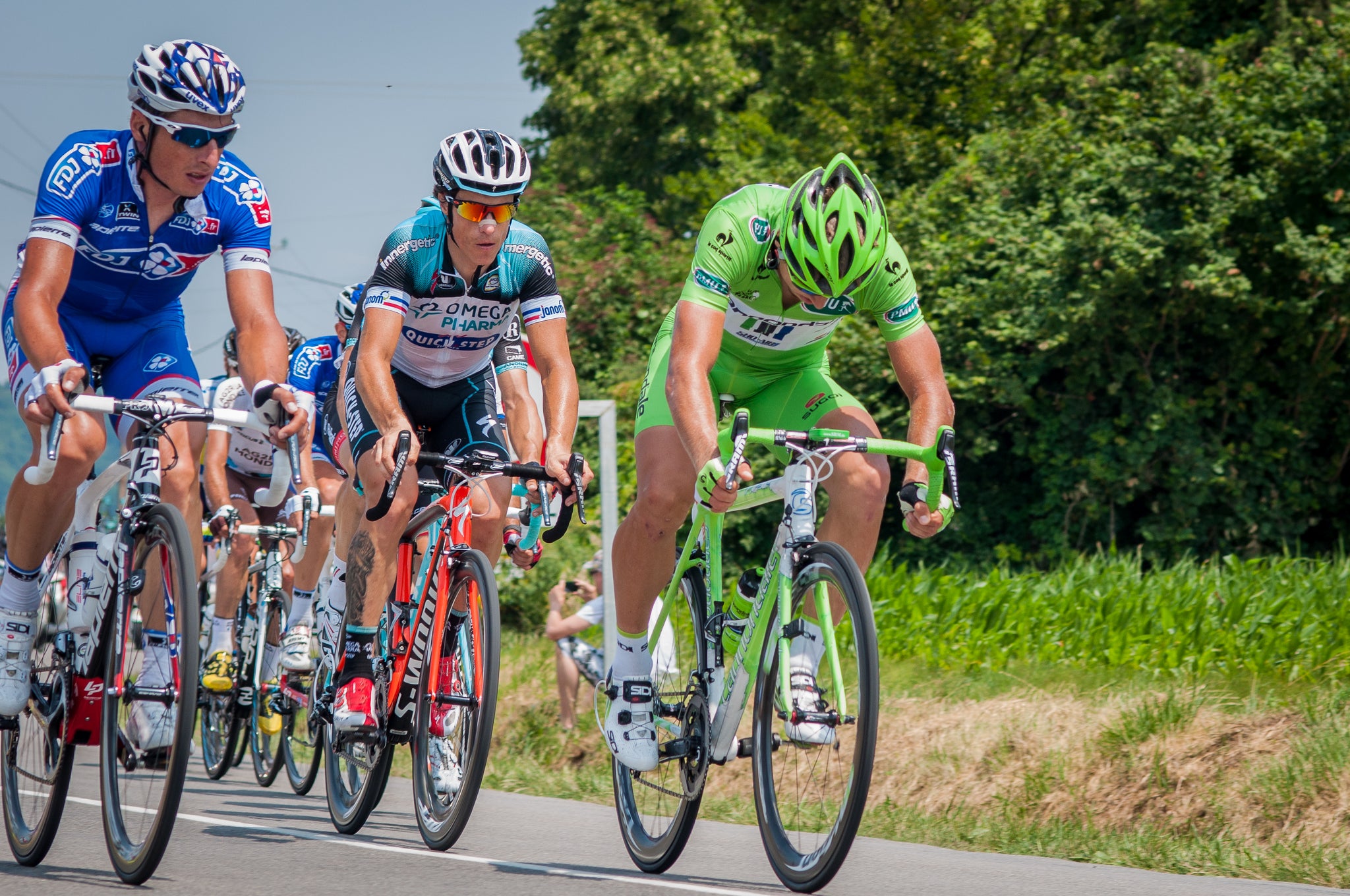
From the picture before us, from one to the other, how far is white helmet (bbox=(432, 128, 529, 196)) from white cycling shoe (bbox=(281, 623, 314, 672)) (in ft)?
10.7

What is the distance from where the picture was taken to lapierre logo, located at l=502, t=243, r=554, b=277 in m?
5.97

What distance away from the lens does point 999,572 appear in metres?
12.5

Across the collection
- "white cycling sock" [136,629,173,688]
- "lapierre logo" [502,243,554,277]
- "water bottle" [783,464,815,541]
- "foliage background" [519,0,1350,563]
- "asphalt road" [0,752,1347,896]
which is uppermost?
"foliage background" [519,0,1350,563]

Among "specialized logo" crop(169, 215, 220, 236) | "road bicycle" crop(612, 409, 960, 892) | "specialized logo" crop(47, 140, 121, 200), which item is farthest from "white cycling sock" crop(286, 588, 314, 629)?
"specialized logo" crop(47, 140, 121, 200)

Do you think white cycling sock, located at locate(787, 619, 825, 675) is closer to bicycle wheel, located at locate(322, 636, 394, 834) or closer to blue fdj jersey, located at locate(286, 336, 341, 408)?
bicycle wheel, located at locate(322, 636, 394, 834)

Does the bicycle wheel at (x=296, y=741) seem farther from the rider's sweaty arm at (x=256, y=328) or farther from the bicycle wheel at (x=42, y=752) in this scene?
the rider's sweaty arm at (x=256, y=328)

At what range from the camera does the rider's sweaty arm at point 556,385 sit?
217 inches

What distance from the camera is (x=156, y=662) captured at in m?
4.76

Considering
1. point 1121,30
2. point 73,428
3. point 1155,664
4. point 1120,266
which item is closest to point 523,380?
point 73,428

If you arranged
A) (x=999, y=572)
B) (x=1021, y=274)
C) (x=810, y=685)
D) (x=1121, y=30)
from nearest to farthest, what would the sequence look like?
(x=810, y=685), (x=999, y=572), (x=1021, y=274), (x=1121, y=30)

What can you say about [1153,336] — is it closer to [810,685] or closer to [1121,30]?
[1121,30]

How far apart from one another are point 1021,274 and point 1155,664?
7265mm

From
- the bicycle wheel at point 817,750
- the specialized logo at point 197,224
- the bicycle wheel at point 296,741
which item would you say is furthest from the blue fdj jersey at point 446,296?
the bicycle wheel at point 296,741

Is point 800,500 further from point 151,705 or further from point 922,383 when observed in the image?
point 151,705
